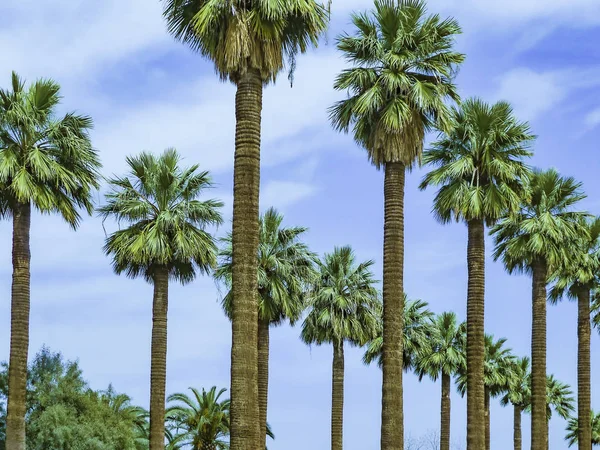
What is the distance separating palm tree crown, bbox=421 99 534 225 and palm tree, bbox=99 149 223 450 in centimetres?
1010

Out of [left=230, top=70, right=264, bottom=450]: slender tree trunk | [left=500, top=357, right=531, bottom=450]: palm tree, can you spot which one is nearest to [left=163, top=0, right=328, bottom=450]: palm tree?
[left=230, top=70, right=264, bottom=450]: slender tree trunk

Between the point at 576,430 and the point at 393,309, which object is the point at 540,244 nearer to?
the point at 393,309

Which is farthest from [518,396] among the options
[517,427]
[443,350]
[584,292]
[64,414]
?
[64,414]

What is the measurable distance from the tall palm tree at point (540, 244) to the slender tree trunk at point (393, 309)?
41.3ft

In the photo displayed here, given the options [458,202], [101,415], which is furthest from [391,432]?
[101,415]

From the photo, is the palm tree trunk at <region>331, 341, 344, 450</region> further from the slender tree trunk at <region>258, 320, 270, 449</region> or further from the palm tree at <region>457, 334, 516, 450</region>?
the palm tree at <region>457, 334, 516, 450</region>

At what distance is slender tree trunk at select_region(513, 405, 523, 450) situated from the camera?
8812 centimetres

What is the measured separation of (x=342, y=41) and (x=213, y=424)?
1141 inches

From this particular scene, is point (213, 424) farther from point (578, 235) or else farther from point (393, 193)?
point (393, 193)

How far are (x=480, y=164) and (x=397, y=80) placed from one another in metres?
7.83

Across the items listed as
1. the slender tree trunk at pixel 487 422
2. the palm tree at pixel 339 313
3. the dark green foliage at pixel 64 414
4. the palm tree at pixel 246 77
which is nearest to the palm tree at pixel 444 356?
the slender tree trunk at pixel 487 422

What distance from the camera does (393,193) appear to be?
34469 mm

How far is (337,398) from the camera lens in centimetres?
5653

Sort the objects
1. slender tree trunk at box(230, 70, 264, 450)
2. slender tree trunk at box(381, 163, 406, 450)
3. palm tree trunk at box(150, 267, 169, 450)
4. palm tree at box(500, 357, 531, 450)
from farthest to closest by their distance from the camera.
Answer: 1. palm tree at box(500, 357, 531, 450)
2. palm tree trunk at box(150, 267, 169, 450)
3. slender tree trunk at box(381, 163, 406, 450)
4. slender tree trunk at box(230, 70, 264, 450)
